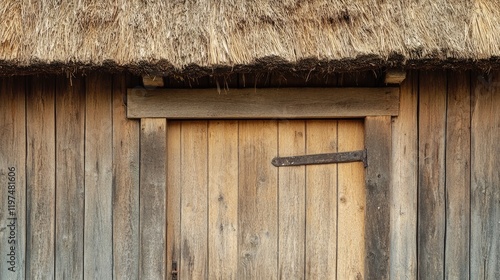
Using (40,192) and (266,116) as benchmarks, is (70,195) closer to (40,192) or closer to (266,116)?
(40,192)

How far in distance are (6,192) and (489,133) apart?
2496 millimetres

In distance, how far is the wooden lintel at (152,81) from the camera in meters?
2.91

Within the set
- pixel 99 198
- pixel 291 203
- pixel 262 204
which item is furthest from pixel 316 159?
pixel 99 198

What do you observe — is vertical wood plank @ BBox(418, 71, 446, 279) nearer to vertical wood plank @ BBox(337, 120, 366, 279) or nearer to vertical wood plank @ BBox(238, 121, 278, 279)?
vertical wood plank @ BBox(337, 120, 366, 279)

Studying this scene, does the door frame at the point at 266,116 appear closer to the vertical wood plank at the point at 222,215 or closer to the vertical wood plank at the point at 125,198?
the vertical wood plank at the point at 125,198

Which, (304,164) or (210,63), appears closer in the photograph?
(210,63)

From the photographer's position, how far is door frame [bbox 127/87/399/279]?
120 inches

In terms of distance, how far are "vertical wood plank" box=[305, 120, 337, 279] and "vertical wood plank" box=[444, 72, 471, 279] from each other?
0.57 metres

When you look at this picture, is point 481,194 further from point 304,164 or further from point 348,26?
point 348,26

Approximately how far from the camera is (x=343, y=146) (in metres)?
3.14

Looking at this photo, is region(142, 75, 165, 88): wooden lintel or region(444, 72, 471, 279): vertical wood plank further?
region(444, 72, 471, 279): vertical wood plank

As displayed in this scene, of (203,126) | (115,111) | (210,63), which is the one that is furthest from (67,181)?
(210,63)

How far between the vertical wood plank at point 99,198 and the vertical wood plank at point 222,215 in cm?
52

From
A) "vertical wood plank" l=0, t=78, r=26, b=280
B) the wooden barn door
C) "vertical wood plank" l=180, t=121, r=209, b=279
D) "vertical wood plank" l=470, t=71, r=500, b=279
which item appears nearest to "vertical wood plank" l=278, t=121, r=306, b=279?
the wooden barn door
